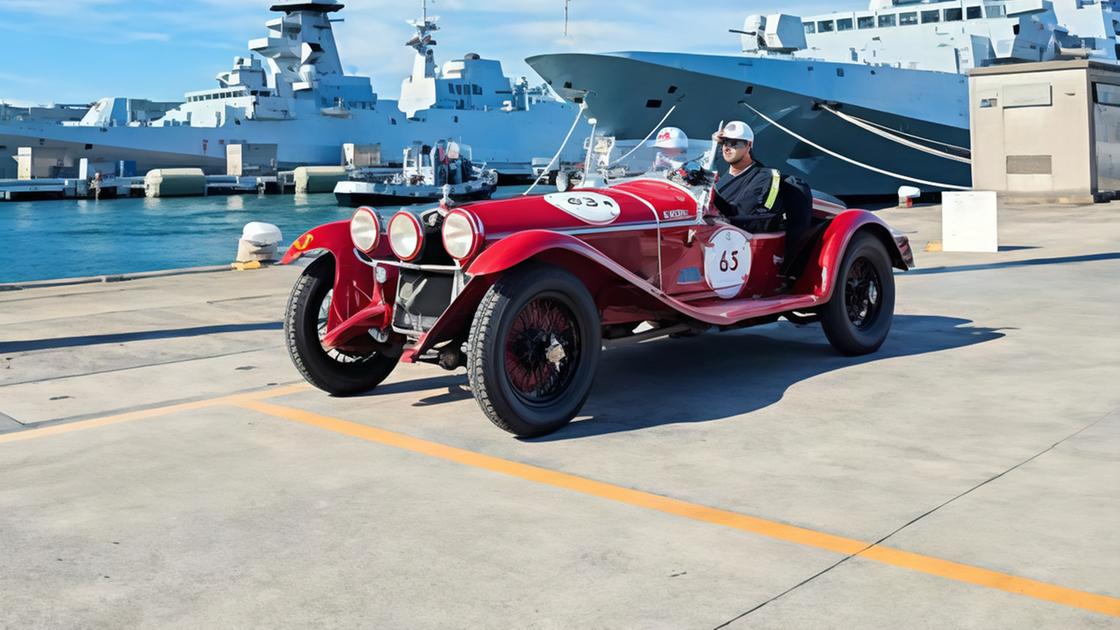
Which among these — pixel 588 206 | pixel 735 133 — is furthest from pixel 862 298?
pixel 588 206

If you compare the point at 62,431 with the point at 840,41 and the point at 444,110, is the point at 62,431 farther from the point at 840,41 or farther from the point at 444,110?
the point at 444,110

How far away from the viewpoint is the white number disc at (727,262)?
21.0 ft

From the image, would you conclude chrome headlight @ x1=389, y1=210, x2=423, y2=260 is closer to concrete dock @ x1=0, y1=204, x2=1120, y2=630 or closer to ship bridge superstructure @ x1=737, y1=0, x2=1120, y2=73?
concrete dock @ x1=0, y1=204, x2=1120, y2=630

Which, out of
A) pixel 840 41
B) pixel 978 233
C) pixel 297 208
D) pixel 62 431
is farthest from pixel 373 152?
pixel 62 431

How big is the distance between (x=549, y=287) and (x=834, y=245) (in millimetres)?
2405

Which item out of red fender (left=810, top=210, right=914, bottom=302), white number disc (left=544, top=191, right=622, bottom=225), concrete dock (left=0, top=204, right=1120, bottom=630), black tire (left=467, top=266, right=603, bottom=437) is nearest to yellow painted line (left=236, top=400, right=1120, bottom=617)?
concrete dock (left=0, top=204, right=1120, bottom=630)

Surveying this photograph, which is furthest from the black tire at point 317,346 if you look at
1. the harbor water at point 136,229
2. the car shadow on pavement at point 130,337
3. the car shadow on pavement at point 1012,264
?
the harbor water at point 136,229

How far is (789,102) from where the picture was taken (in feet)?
105

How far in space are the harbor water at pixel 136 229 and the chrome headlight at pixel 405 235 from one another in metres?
28.3

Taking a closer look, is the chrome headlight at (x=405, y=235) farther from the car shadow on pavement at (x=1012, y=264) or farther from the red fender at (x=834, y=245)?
the car shadow on pavement at (x=1012, y=264)

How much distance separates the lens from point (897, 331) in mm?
7770

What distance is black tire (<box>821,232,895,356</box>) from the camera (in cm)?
679

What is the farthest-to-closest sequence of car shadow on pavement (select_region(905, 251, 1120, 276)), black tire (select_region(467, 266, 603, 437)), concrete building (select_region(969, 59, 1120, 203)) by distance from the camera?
concrete building (select_region(969, 59, 1120, 203)) < car shadow on pavement (select_region(905, 251, 1120, 276)) < black tire (select_region(467, 266, 603, 437))

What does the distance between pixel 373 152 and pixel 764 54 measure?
183 ft
